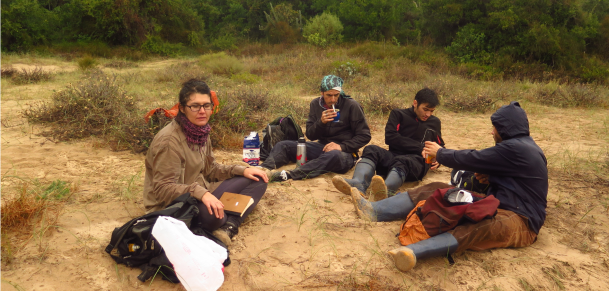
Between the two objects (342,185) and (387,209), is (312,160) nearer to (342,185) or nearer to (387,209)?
(342,185)

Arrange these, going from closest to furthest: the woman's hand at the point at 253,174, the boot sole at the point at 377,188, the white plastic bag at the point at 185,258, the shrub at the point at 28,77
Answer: the white plastic bag at the point at 185,258 → the woman's hand at the point at 253,174 → the boot sole at the point at 377,188 → the shrub at the point at 28,77

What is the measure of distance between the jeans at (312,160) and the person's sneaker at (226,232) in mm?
1468

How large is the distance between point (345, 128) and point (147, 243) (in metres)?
3.03

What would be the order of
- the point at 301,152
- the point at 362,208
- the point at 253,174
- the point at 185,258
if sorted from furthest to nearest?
the point at 301,152, the point at 362,208, the point at 253,174, the point at 185,258

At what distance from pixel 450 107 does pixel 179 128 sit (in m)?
7.01

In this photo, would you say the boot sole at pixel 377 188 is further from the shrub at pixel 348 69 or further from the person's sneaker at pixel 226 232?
the shrub at pixel 348 69

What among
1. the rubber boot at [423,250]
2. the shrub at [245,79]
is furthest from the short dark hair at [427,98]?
the shrub at [245,79]

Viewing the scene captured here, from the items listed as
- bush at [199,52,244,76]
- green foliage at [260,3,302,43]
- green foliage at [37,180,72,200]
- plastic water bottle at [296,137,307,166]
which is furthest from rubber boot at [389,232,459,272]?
green foliage at [260,3,302,43]

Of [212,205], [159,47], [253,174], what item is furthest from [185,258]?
[159,47]

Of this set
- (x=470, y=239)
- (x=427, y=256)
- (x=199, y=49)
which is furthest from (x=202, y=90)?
(x=199, y=49)

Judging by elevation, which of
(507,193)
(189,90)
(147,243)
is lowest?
(147,243)

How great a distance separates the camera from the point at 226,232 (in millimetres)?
3137

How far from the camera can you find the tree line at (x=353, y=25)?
13.6m

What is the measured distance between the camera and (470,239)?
295 centimetres
